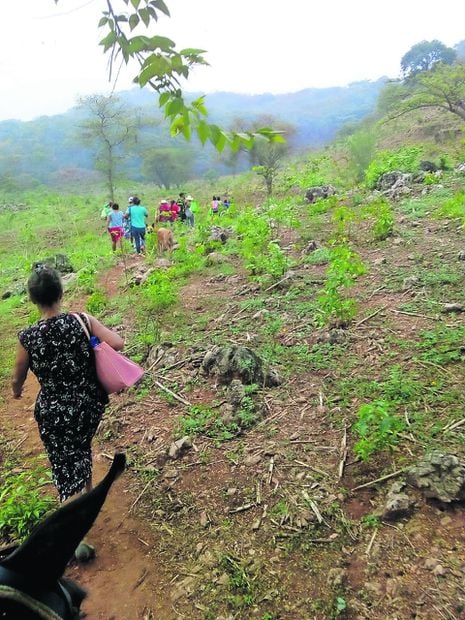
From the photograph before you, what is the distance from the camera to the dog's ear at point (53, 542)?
890mm

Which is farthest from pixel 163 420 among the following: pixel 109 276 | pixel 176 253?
pixel 109 276

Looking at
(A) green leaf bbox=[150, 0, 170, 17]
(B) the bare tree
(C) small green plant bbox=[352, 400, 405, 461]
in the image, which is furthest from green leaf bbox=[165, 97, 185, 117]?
(B) the bare tree

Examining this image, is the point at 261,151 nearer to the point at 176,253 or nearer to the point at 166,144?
the point at 176,253

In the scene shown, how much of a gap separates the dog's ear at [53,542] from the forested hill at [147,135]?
31.4 m

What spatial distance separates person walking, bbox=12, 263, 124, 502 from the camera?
2.32m

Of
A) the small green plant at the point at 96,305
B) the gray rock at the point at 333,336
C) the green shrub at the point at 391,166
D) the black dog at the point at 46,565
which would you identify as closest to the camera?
the black dog at the point at 46,565

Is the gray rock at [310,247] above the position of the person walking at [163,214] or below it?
below

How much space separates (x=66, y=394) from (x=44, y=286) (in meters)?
0.59

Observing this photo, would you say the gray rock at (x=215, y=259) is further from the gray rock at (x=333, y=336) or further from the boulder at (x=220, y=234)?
the gray rock at (x=333, y=336)

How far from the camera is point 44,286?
7.57 ft

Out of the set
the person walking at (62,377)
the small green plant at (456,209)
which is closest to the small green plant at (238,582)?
the person walking at (62,377)

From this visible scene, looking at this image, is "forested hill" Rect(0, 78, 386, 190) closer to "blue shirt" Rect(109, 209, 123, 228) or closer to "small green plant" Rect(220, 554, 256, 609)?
"blue shirt" Rect(109, 209, 123, 228)

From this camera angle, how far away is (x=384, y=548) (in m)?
2.26

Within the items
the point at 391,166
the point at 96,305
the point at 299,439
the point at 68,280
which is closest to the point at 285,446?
the point at 299,439
